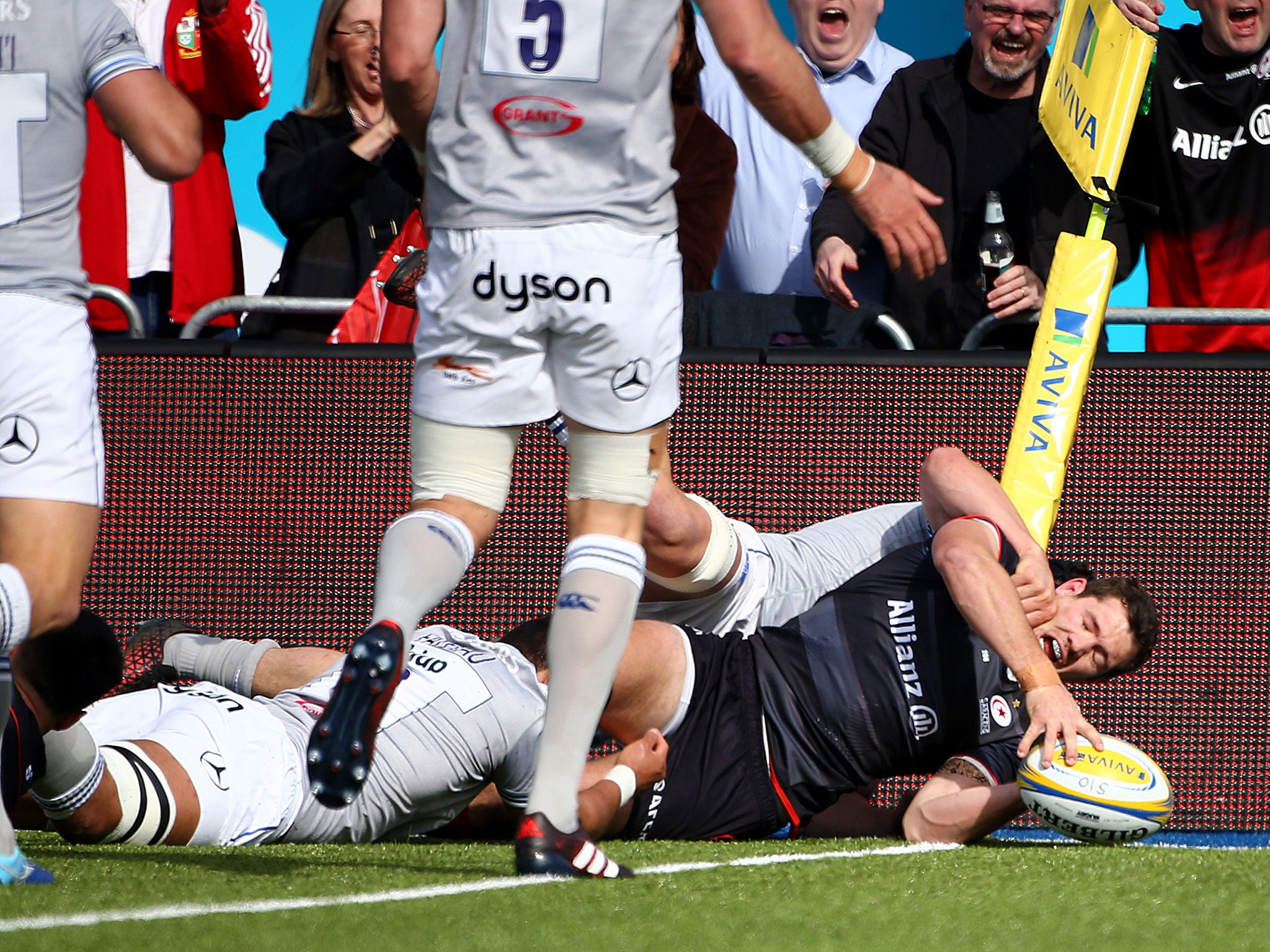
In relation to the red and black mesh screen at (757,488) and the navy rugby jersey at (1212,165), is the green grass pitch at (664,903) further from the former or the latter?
the navy rugby jersey at (1212,165)

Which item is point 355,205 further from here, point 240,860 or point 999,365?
point 240,860

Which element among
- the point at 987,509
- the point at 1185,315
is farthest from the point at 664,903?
the point at 1185,315

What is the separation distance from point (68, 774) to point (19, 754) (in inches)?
6.2

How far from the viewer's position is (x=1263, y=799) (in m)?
4.71

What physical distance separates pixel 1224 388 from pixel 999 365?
0.67m

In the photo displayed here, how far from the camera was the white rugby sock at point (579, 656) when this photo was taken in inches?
106

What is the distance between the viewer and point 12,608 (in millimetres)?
2627

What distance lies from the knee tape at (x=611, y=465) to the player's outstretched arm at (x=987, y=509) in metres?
1.50

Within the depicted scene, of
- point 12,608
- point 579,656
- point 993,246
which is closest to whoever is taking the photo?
point 12,608

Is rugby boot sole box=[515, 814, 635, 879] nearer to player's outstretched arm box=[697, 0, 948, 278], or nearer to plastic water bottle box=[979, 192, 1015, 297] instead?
player's outstretched arm box=[697, 0, 948, 278]

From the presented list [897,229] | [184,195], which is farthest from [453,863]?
[184,195]

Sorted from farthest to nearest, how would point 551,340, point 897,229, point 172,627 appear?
point 172,627 < point 897,229 < point 551,340

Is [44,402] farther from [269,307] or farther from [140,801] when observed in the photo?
[269,307]

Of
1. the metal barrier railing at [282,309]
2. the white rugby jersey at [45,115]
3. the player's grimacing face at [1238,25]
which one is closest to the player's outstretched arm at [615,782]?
the white rugby jersey at [45,115]
